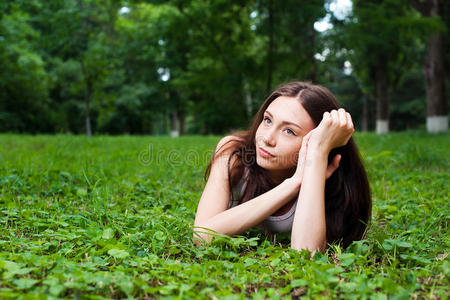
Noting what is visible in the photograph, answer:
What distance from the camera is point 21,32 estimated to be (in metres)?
12.6

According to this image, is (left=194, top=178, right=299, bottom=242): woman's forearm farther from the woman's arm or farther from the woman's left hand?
the woman's left hand

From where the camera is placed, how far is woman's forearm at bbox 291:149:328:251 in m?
2.03

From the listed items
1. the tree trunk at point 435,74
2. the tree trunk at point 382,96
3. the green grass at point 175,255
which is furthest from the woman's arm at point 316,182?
the tree trunk at point 382,96

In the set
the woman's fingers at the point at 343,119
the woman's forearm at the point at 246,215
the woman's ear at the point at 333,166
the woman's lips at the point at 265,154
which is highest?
the woman's fingers at the point at 343,119

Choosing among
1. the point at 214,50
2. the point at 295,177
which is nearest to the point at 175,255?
the point at 295,177

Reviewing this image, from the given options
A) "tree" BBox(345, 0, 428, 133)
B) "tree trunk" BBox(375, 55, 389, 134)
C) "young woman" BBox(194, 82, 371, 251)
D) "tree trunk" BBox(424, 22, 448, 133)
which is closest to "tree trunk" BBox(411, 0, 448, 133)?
"tree trunk" BBox(424, 22, 448, 133)

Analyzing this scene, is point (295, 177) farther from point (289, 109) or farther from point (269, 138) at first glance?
point (289, 109)

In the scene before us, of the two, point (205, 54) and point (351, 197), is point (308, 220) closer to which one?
point (351, 197)

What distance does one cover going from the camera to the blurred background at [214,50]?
10562 mm

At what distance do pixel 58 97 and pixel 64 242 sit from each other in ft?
90.9

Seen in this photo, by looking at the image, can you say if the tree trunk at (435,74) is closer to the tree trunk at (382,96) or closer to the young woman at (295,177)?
the tree trunk at (382,96)

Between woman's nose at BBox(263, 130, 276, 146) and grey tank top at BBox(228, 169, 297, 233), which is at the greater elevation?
woman's nose at BBox(263, 130, 276, 146)

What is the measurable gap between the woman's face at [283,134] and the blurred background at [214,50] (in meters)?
1.78

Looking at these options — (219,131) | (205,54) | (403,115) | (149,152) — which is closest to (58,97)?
(219,131)
